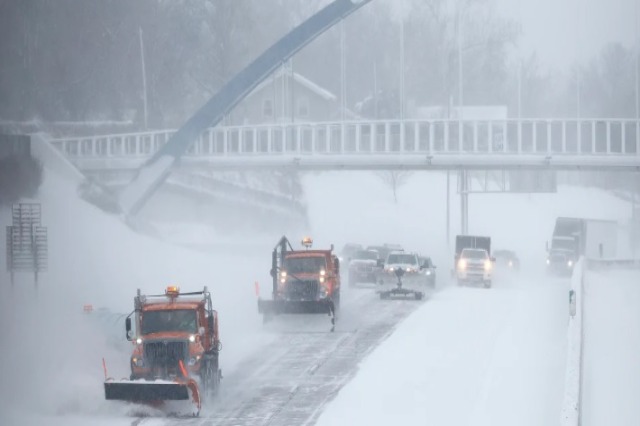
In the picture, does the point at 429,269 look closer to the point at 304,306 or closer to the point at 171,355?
the point at 304,306

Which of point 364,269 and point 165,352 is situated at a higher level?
point 364,269

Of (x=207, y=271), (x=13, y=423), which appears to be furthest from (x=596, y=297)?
(x=13, y=423)

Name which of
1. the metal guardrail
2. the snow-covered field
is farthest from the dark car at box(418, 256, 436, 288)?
the metal guardrail

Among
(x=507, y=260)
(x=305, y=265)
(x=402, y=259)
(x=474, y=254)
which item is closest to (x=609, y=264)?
(x=507, y=260)

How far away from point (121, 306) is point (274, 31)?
84.4 m

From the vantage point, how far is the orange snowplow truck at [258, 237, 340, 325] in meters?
35.2

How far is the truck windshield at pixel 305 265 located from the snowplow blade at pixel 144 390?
1425 centimetres

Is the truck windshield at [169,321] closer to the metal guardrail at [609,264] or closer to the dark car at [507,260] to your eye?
the metal guardrail at [609,264]

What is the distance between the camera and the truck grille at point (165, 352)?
23.1 metres

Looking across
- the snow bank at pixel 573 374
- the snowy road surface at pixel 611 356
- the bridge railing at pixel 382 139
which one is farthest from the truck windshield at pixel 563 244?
the snow bank at pixel 573 374

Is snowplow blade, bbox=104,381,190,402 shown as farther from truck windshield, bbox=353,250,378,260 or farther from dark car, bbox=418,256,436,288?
truck windshield, bbox=353,250,378,260

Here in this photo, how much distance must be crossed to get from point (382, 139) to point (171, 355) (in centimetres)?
9231

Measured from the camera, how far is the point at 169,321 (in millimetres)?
23656

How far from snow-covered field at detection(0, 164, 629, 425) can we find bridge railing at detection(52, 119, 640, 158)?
6984 mm
